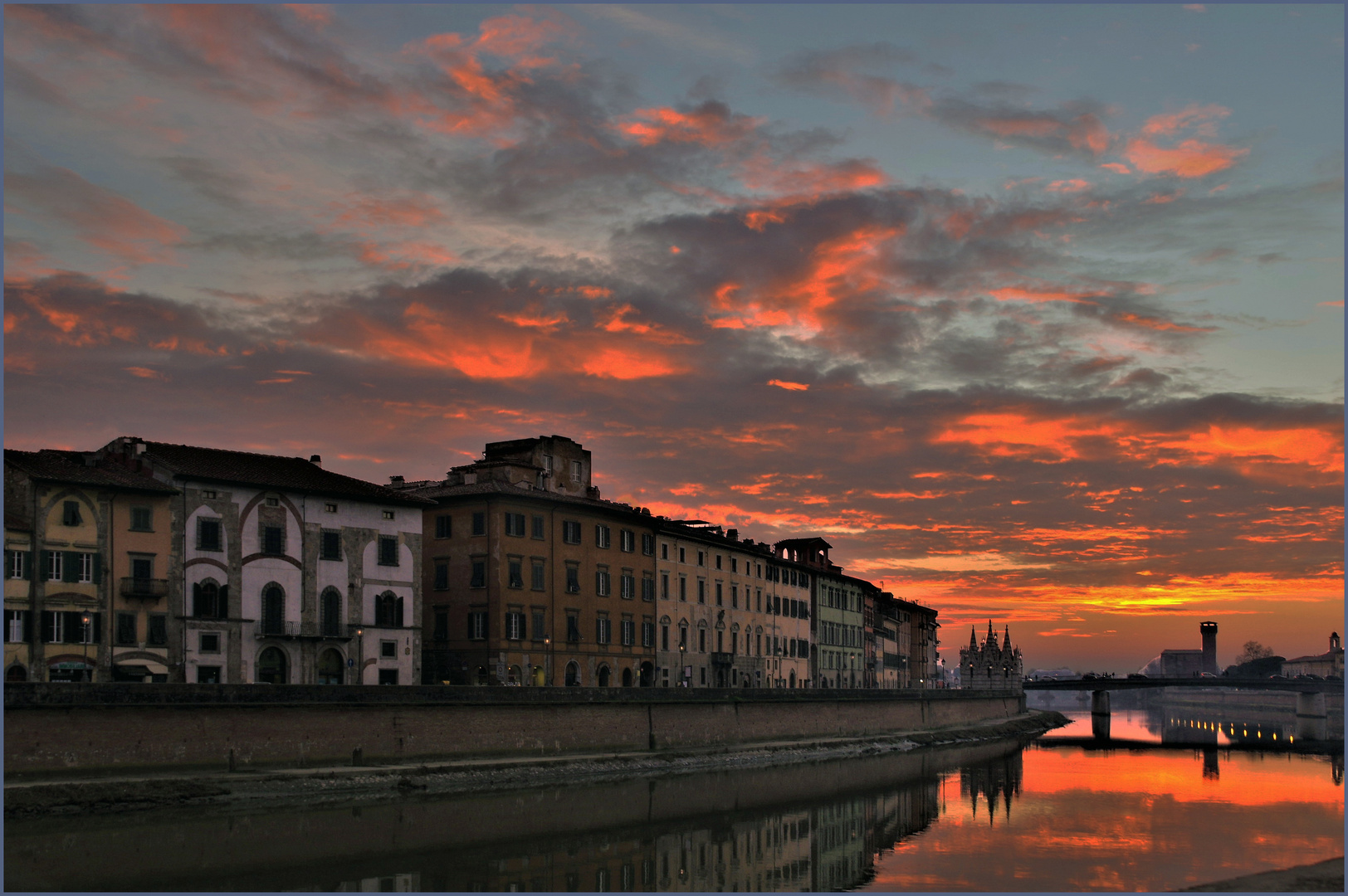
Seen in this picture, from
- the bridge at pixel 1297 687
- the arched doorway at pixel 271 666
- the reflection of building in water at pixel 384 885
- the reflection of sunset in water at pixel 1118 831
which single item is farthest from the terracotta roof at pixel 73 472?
the bridge at pixel 1297 687

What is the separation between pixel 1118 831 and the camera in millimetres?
48719

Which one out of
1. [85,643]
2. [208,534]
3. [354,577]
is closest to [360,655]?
[354,577]

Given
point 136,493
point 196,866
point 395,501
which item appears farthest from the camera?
point 395,501

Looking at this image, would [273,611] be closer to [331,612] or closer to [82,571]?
[331,612]

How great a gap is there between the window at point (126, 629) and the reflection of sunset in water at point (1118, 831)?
31698mm

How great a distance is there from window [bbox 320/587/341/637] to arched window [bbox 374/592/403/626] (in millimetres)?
2161

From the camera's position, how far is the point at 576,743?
6028cm

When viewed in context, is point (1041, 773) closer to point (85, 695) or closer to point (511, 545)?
point (511, 545)

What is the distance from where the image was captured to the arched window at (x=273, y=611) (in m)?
58.2

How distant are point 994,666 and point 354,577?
135 metres

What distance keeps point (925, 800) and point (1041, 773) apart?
2173cm

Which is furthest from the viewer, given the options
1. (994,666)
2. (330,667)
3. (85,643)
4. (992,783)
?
(994,666)

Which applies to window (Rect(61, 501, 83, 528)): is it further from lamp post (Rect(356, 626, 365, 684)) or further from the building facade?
lamp post (Rect(356, 626, 365, 684))

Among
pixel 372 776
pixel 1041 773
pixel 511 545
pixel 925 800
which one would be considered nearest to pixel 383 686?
pixel 372 776
